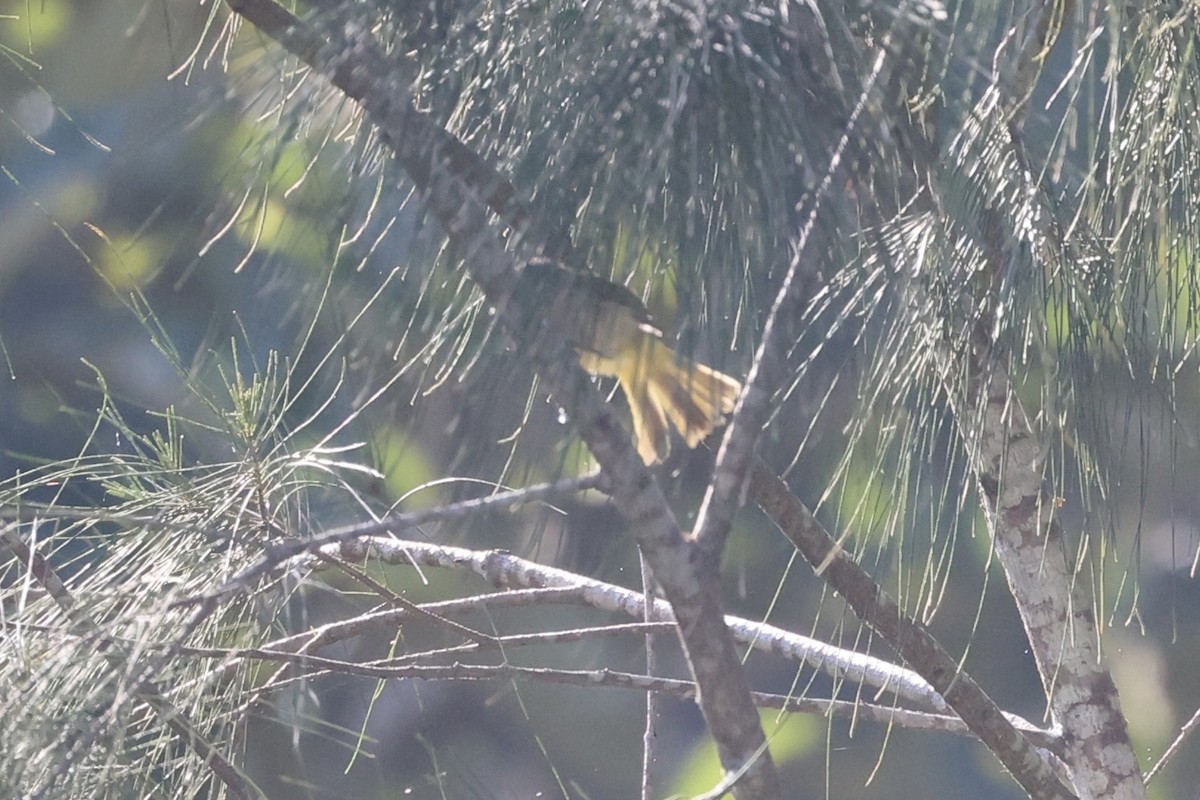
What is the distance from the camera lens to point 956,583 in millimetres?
1468

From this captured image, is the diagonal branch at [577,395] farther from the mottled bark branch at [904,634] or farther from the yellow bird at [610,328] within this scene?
the mottled bark branch at [904,634]

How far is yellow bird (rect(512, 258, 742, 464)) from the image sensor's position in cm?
38

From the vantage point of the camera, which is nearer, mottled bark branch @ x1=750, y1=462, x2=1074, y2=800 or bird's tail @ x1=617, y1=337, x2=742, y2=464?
bird's tail @ x1=617, y1=337, x2=742, y2=464

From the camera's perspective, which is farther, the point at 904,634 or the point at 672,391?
the point at 904,634

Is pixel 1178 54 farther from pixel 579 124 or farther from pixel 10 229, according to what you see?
pixel 10 229

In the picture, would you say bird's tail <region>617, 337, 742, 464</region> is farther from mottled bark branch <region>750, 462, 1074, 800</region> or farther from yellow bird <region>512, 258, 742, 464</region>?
mottled bark branch <region>750, 462, 1074, 800</region>

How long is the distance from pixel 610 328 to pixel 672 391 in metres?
0.03

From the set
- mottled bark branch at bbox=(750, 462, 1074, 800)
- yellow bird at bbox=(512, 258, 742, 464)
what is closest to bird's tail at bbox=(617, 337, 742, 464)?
yellow bird at bbox=(512, 258, 742, 464)

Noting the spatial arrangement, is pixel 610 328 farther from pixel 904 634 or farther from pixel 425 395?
→ pixel 904 634

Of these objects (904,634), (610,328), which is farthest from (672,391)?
(904,634)

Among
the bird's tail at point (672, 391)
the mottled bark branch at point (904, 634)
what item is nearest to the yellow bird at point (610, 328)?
the bird's tail at point (672, 391)

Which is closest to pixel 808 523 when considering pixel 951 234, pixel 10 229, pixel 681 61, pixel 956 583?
pixel 951 234

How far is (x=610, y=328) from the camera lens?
399 millimetres

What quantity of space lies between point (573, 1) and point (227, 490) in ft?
1.09
